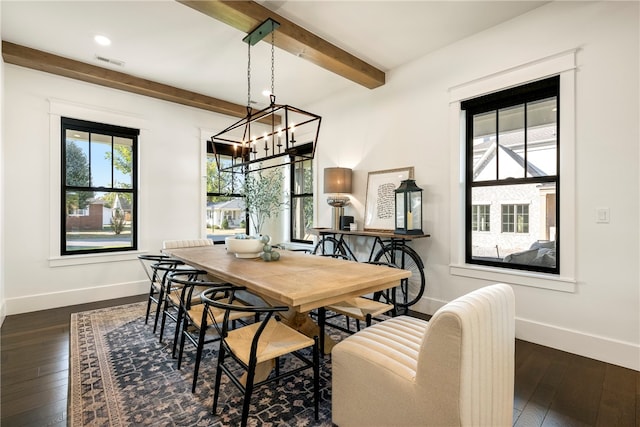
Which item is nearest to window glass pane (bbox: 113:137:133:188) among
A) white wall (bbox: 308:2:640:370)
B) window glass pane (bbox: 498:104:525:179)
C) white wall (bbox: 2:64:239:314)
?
white wall (bbox: 2:64:239:314)

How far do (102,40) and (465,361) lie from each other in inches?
169

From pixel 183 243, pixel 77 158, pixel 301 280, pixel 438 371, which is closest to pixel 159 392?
pixel 301 280

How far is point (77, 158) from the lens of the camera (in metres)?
4.10

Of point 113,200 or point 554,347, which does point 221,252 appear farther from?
point 554,347

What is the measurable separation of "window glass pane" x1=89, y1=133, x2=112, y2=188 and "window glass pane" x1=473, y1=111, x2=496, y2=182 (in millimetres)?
4730

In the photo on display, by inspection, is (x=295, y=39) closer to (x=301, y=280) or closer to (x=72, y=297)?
(x=301, y=280)

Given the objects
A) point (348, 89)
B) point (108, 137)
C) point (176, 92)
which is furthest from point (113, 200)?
point (348, 89)

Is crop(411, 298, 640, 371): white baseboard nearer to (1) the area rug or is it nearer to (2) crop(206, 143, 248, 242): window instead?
(1) the area rug

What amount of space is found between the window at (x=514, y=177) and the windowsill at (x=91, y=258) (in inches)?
175

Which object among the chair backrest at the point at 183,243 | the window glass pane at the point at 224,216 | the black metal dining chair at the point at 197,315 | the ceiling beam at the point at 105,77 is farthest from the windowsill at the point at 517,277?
the ceiling beam at the point at 105,77

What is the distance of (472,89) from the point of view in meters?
3.24

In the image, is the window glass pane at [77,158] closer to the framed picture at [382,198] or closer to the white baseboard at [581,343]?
the framed picture at [382,198]

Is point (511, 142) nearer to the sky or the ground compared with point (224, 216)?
nearer to the sky

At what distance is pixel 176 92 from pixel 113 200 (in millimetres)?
1793
